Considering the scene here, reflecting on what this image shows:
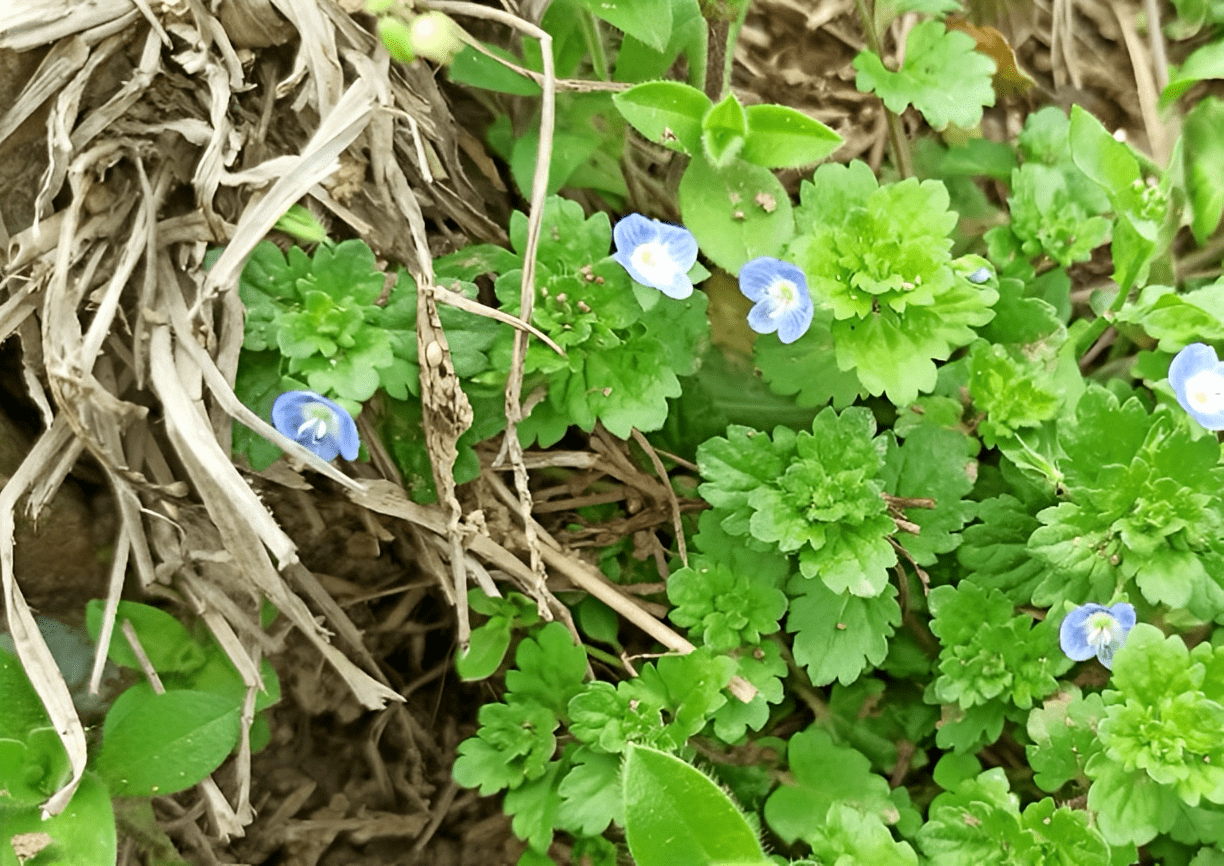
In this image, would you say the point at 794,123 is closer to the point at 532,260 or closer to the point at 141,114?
the point at 532,260

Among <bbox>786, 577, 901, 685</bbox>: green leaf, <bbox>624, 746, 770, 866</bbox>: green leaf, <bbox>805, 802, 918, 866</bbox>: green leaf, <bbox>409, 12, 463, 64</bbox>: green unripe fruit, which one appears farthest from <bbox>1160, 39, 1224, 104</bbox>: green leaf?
<bbox>624, 746, 770, 866</bbox>: green leaf

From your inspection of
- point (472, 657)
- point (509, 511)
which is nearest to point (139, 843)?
point (472, 657)

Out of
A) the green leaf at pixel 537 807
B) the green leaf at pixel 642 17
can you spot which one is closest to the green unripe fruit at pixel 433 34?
the green leaf at pixel 642 17

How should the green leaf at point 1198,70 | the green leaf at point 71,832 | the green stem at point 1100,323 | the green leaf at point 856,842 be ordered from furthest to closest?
the green leaf at point 1198,70 → the green stem at point 1100,323 → the green leaf at point 856,842 → the green leaf at point 71,832

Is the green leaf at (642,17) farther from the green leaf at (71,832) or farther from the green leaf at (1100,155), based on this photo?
the green leaf at (71,832)

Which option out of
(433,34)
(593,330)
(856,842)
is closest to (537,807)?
(856,842)

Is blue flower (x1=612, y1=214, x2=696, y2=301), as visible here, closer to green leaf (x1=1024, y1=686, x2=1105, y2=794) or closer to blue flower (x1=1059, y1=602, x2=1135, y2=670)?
blue flower (x1=1059, y1=602, x2=1135, y2=670)
